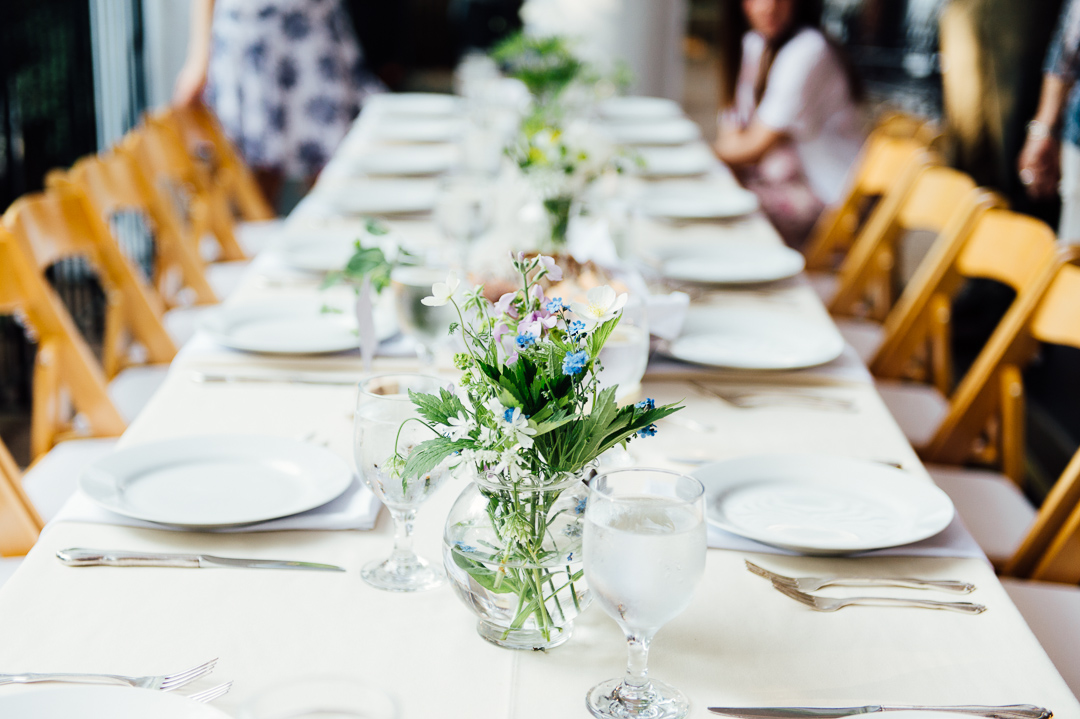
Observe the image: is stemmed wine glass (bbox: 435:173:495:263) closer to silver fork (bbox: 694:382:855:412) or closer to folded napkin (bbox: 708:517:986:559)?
silver fork (bbox: 694:382:855:412)

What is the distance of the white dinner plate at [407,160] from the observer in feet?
9.16

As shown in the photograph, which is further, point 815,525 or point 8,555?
point 8,555

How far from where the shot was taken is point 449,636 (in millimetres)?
843

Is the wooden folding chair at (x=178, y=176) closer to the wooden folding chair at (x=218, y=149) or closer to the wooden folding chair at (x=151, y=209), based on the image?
the wooden folding chair at (x=151, y=209)

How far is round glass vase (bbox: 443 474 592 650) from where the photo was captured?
0.78 metres

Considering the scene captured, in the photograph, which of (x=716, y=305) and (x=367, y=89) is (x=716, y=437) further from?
(x=367, y=89)

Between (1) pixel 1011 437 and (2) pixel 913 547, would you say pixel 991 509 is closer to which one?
(1) pixel 1011 437

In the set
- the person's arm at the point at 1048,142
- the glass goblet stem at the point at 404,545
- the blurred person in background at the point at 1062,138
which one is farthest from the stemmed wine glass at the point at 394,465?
the person's arm at the point at 1048,142

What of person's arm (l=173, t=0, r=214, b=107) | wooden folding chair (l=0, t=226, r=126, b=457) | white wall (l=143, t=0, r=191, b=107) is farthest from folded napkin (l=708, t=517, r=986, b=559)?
white wall (l=143, t=0, r=191, b=107)

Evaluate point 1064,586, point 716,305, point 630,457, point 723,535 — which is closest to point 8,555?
point 630,457

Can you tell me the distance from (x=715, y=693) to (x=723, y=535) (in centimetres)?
24

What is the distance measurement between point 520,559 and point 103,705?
0.29 meters

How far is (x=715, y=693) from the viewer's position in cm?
78

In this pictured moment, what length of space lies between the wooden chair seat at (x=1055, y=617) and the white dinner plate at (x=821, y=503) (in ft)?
1.12
